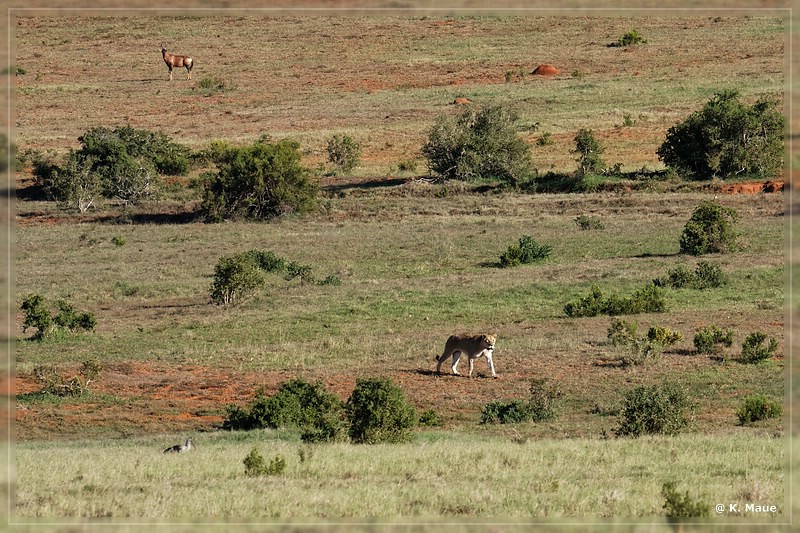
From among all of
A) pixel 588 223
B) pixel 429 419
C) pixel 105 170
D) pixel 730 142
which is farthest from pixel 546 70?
pixel 429 419

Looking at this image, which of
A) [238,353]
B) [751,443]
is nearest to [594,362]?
[238,353]

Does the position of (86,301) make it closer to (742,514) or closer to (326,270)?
(326,270)

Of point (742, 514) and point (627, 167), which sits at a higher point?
point (627, 167)

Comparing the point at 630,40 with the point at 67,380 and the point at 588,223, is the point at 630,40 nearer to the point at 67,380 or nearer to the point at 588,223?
the point at 588,223

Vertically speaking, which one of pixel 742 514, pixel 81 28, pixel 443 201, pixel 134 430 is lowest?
pixel 134 430

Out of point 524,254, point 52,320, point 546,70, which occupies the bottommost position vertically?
point 52,320

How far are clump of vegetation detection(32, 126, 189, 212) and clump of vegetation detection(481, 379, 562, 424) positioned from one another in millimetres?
32685

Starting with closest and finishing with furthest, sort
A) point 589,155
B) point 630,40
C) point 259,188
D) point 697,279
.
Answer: point 697,279
point 259,188
point 589,155
point 630,40

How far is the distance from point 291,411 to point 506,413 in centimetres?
309

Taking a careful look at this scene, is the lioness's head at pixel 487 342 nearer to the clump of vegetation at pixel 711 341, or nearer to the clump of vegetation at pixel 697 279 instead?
the clump of vegetation at pixel 711 341

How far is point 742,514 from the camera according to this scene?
6203 mm

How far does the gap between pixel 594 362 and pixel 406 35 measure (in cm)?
6425

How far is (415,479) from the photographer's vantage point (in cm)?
948

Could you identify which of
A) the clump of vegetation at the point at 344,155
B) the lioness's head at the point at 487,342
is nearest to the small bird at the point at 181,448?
the lioness's head at the point at 487,342
